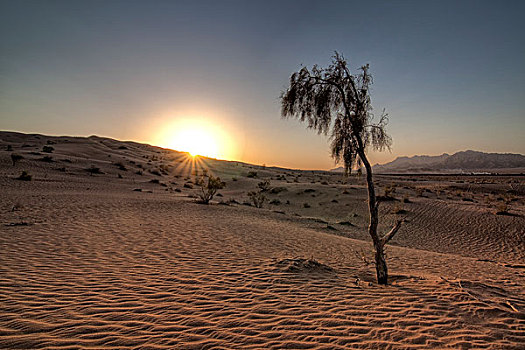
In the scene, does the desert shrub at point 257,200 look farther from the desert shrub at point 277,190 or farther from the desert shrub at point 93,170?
the desert shrub at point 93,170

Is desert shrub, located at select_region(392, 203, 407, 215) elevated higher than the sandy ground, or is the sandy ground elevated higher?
the sandy ground

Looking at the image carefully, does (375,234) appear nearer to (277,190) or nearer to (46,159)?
(277,190)

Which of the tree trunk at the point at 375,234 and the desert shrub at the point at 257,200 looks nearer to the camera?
the tree trunk at the point at 375,234

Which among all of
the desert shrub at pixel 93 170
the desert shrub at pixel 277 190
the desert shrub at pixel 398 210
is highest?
the desert shrub at pixel 93 170

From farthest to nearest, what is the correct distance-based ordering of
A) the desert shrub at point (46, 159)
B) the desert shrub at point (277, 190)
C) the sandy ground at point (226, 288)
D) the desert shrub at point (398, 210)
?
the desert shrub at point (277, 190) → the desert shrub at point (46, 159) → the desert shrub at point (398, 210) → the sandy ground at point (226, 288)

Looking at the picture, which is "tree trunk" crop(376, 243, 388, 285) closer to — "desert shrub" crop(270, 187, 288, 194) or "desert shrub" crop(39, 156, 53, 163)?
"desert shrub" crop(270, 187, 288, 194)

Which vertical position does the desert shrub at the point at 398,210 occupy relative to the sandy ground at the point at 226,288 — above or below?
below

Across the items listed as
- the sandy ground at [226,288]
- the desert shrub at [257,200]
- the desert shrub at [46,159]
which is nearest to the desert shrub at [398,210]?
the sandy ground at [226,288]

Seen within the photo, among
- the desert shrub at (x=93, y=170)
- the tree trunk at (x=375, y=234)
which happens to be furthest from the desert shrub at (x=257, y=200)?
the desert shrub at (x=93, y=170)

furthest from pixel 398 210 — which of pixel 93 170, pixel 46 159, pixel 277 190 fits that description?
pixel 46 159

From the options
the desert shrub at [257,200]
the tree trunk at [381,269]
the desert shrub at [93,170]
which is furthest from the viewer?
the desert shrub at [93,170]

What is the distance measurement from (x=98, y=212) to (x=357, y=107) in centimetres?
1378

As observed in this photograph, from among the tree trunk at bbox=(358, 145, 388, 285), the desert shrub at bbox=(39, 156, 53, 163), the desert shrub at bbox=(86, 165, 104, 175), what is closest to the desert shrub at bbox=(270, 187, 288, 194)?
the desert shrub at bbox=(86, 165, 104, 175)

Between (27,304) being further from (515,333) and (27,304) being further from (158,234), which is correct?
(515,333)
